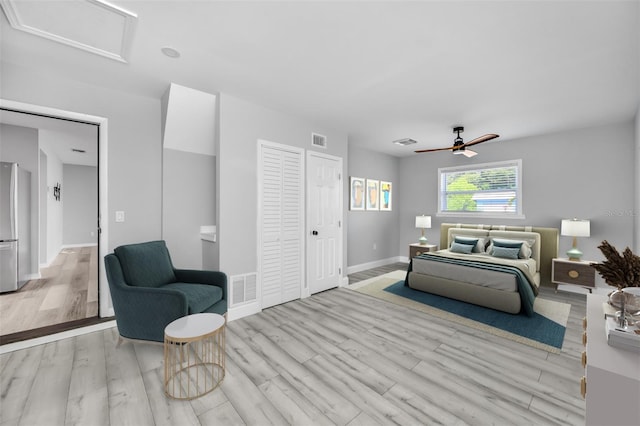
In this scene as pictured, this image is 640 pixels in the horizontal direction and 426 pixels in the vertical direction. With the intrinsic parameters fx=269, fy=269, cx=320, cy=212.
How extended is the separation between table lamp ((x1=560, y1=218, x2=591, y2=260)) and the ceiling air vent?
3.93 metres

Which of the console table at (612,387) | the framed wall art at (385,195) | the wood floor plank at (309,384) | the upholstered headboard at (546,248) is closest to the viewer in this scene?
the console table at (612,387)

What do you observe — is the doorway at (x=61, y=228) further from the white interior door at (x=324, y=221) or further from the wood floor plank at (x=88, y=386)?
the white interior door at (x=324, y=221)

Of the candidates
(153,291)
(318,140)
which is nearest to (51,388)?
(153,291)

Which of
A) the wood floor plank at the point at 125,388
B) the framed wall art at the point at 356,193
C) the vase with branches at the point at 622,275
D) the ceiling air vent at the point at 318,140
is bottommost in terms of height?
the wood floor plank at the point at 125,388

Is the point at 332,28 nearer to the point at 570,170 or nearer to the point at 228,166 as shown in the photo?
the point at 228,166

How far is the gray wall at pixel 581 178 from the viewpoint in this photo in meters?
4.01

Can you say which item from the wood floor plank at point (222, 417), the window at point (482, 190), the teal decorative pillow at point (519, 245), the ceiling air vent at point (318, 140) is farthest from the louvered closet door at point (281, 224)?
the window at point (482, 190)

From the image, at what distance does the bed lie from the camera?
3.38 meters

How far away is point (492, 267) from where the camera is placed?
11.9ft

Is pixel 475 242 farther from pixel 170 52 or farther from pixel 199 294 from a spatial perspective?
pixel 170 52

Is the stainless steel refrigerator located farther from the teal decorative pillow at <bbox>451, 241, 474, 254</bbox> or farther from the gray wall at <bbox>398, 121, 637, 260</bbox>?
the gray wall at <bbox>398, 121, 637, 260</bbox>

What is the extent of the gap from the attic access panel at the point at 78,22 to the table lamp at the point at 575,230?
5777 mm

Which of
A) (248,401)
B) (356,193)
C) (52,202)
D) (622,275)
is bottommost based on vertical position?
(248,401)

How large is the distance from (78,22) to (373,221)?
5.32 meters
